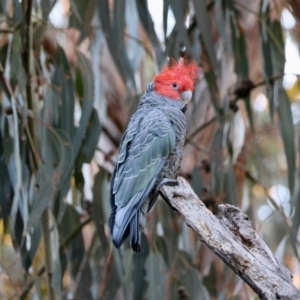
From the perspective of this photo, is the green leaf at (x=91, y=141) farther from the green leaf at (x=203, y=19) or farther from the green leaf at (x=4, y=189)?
the green leaf at (x=203, y=19)

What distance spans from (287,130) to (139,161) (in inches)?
36.4

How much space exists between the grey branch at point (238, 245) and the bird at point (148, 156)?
3.6 inches

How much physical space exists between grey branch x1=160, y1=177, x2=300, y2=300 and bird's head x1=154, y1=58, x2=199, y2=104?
14.6 inches

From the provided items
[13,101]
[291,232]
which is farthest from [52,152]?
[291,232]

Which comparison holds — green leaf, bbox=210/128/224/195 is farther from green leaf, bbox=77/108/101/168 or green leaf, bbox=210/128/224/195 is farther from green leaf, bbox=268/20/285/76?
green leaf, bbox=77/108/101/168

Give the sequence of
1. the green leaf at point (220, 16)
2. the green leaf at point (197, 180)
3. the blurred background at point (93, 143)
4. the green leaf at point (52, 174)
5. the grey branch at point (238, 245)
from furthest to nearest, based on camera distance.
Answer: the green leaf at point (197, 180), the green leaf at point (220, 16), the blurred background at point (93, 143), the green leaf at point (52, 174), the grey branch at point (238, 245)

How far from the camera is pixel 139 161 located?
162 cm

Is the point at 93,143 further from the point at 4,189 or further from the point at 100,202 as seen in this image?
the point at 4,189

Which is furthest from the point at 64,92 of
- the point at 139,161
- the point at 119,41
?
the point at 139,161

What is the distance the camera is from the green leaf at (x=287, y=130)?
232 cm

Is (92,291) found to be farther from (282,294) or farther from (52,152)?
(282,294)


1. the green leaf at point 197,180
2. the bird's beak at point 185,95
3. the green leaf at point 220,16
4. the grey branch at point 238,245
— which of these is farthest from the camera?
the green leaf at point 197,180

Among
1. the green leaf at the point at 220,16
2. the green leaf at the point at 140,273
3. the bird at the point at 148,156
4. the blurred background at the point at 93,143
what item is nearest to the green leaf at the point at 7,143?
the blurred background at the point at 93,143

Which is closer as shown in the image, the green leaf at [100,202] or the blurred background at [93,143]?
the blurred background at [93,143]
